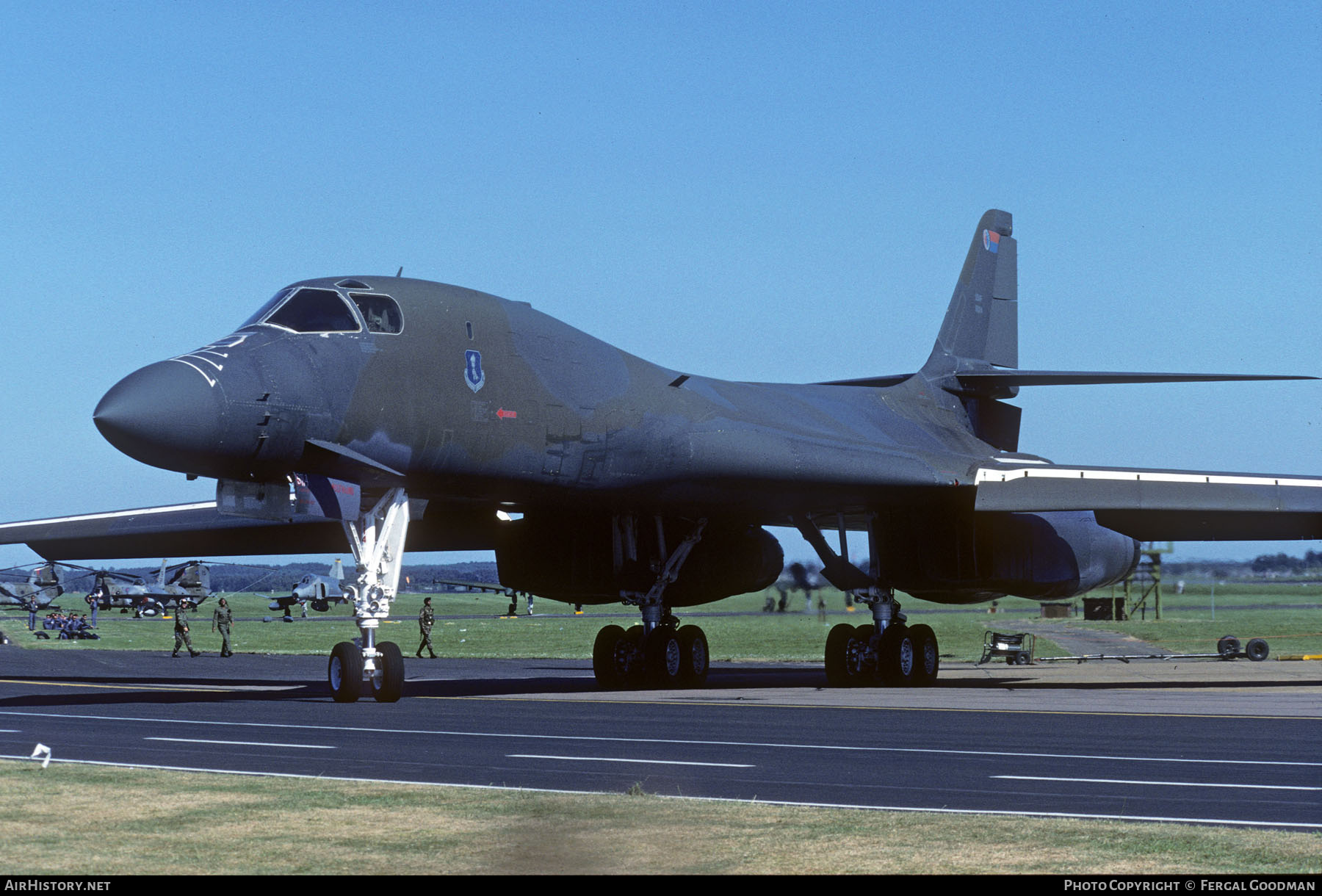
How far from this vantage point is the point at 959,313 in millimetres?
26375

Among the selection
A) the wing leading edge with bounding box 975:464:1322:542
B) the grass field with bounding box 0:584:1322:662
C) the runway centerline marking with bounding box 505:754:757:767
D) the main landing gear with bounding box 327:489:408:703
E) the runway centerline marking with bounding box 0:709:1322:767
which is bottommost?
the grass field with bounding box 0:584:1322:662

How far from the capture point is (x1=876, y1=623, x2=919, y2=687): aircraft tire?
853 inches

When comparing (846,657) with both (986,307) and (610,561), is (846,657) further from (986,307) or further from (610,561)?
(986,307)

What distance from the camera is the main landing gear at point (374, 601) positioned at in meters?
16.0

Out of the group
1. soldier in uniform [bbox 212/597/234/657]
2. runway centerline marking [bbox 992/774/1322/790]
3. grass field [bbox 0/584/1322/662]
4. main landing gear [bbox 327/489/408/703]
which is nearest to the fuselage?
main landing gear [bbox 327/489/408/703]

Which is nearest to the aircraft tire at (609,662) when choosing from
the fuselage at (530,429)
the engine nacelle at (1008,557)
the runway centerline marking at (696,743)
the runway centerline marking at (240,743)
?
the fuselage at (530,429)

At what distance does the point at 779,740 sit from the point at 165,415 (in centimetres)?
636

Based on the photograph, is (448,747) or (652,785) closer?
(652,785)

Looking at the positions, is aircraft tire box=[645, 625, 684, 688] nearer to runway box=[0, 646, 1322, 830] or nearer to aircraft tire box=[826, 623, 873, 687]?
runway box=[0, 646, 1322, 830]

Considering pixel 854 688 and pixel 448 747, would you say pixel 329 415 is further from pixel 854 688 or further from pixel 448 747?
pixel 854 688

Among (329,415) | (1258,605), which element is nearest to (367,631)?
(329,415)

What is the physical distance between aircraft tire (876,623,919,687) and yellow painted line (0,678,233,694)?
8.85 metres
